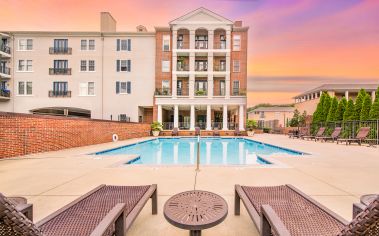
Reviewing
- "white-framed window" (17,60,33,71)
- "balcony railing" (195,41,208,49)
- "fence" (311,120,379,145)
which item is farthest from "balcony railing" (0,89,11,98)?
"fence" (311,120,379,145)

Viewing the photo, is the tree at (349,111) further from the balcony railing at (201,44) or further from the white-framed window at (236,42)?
the balcony railing at (201,44)

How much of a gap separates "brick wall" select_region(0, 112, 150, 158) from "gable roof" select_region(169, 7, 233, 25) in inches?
686

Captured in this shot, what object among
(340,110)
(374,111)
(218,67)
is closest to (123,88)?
(218,67)

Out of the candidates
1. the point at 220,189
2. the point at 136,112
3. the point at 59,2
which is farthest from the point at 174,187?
the point at 136,112

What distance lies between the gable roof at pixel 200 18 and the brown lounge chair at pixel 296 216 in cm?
2575

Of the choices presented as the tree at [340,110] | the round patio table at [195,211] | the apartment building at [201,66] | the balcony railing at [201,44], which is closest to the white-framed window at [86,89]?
the apartment building at [201,66]

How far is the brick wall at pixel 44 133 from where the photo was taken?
7.05m

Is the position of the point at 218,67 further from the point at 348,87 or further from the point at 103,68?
the point at 348,87

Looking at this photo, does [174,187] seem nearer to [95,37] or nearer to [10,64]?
[95,37]

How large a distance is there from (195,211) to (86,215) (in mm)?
1155

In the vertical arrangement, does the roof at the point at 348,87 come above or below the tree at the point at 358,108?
above

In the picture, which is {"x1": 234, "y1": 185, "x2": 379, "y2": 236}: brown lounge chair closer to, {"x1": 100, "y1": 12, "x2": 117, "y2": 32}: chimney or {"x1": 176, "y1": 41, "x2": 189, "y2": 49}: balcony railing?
{"x1": 176, "y1": 41, "x2": 189, "y2": 49}: balcony railing

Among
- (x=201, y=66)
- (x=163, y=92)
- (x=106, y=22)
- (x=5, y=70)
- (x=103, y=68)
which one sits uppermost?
(x=106, y=22)

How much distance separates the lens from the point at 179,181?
170 inches
